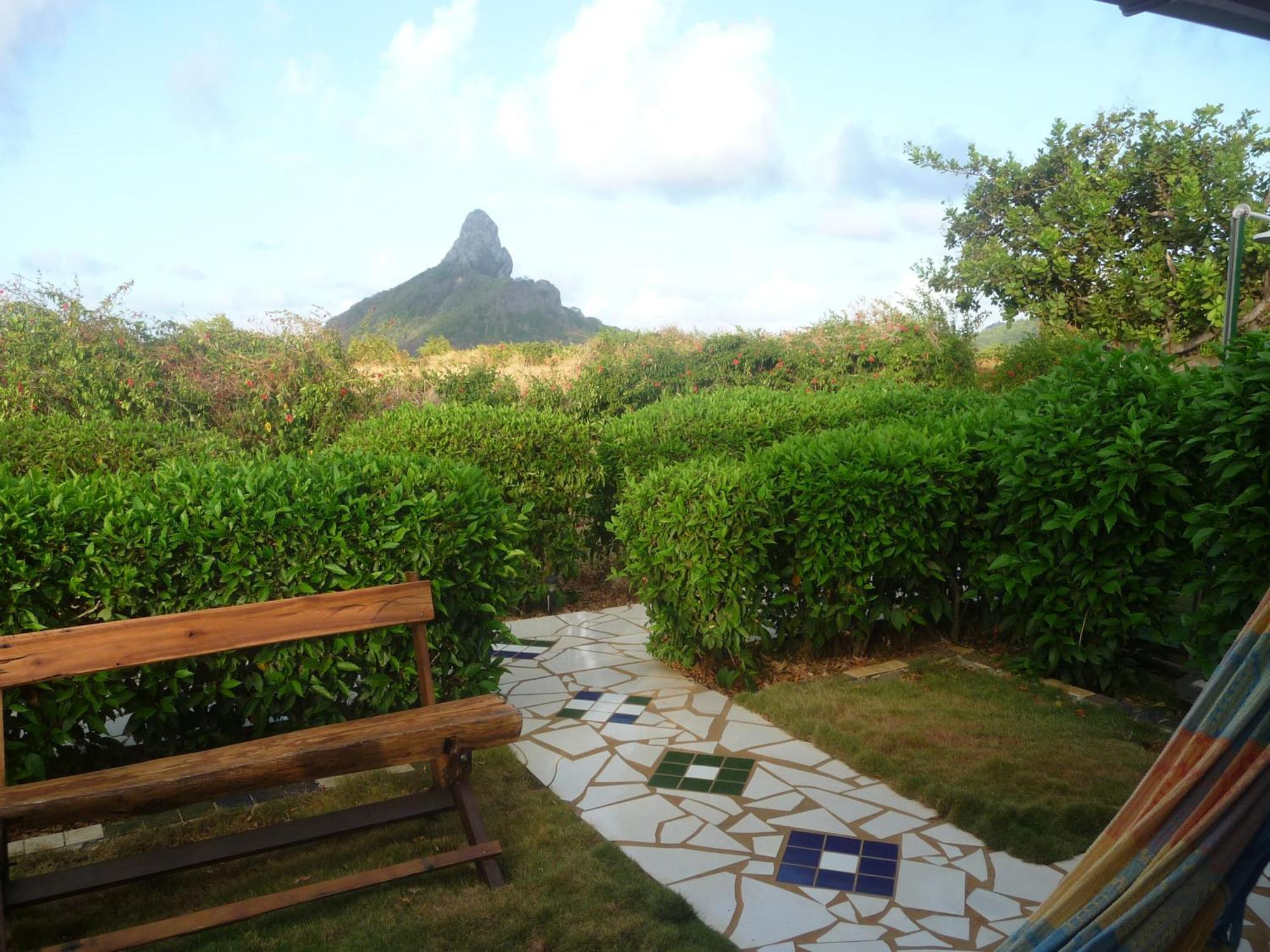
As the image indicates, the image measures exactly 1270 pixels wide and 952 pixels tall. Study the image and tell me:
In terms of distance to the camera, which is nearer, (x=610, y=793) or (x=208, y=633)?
(x=208, y=633)

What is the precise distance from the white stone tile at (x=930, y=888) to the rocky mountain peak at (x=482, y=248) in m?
65.0

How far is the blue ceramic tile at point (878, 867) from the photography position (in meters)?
3.38

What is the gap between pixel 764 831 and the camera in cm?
375

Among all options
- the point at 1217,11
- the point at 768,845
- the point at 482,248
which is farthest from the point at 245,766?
→ the point at 482,248

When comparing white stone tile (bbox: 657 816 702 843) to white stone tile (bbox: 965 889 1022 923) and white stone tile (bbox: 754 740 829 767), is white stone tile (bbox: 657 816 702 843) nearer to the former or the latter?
white stone tile (bbox: 754 740 829 767)

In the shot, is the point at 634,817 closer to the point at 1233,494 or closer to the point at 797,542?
the point at 797,542

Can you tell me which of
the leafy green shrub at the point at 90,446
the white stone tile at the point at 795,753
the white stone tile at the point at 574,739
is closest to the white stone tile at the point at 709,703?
the white stone tile at the point at 795,753

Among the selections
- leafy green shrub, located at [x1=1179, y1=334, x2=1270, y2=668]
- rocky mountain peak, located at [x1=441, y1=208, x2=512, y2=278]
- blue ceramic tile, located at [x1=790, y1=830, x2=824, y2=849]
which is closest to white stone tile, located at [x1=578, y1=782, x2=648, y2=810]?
blue ceramic tile, located at [x1=790, y1=830, x2=824, y2=849]

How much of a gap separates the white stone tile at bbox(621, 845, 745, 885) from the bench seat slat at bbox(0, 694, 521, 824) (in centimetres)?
73

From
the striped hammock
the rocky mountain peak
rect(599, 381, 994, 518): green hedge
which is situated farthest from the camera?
the rocky mountain peak

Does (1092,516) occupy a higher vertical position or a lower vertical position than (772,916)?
higher

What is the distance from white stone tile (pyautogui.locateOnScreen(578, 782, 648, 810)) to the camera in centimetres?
406

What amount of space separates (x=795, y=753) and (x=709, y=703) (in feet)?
2.71

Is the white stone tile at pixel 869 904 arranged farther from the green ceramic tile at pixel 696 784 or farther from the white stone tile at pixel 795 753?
the white stone tile at pixel 795 753
